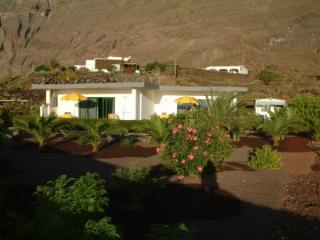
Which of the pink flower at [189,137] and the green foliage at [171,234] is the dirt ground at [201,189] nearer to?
the pink flower at [189,137]

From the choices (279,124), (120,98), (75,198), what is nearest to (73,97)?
(120,98)

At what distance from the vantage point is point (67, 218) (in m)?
5.52

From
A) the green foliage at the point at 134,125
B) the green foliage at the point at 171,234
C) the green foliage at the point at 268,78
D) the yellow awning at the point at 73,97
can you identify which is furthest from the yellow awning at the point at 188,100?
the green foliage at the point at 268,78

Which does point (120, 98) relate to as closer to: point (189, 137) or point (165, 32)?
point (189, 137)

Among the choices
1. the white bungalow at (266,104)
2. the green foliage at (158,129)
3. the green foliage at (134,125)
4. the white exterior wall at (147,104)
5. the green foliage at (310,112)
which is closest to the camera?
the green foliage at (158,129)

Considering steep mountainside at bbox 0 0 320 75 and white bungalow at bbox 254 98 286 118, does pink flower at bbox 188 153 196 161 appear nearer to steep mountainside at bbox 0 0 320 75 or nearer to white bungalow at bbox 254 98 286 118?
white bungalow at bbox 254 98 286 118

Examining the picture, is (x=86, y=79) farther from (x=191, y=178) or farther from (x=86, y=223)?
(x=86, y=223)

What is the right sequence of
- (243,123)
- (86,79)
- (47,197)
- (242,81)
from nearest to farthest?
1. (47,197)
2. (243,123)
3. (86,79)
4. (242,81)

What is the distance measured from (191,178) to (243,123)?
8.26m

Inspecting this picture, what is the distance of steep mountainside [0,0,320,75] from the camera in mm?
82250

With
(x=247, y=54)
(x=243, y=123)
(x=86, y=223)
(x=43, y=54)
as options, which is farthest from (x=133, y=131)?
(x=43, y=54)

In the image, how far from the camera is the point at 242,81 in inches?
2012

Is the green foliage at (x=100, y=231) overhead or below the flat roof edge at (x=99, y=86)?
below

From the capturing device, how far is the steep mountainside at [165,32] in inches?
3238
